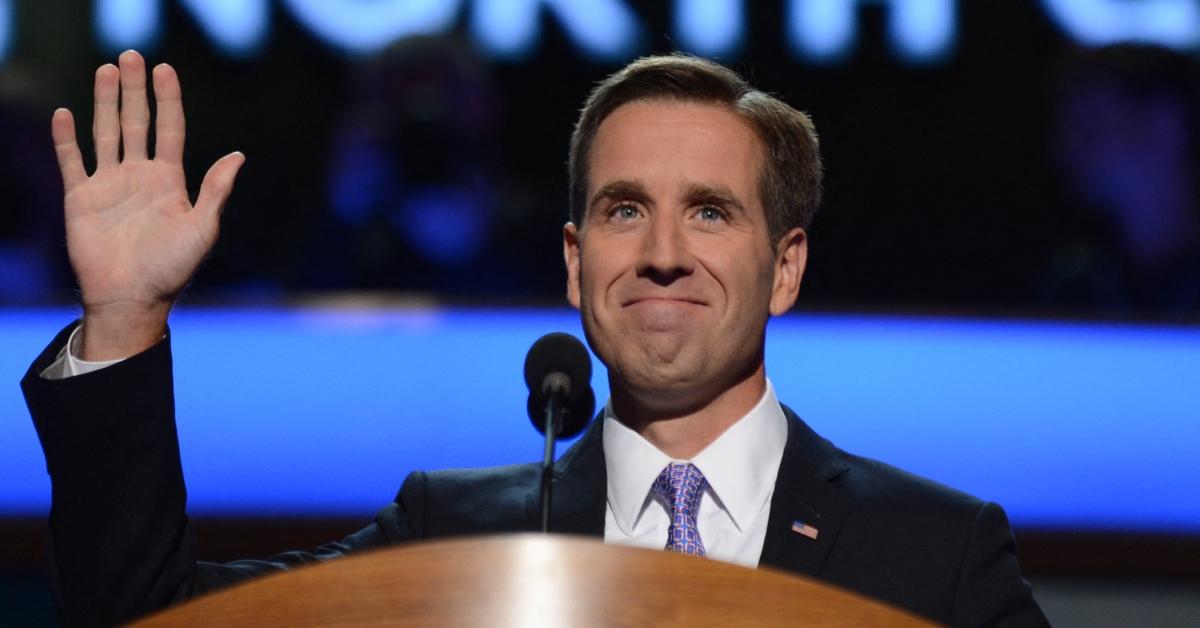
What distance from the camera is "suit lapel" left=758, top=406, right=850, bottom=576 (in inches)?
70.7

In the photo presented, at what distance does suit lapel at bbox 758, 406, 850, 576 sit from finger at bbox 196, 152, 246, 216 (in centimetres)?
67

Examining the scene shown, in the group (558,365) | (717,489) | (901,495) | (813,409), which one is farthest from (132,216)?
(813,409)

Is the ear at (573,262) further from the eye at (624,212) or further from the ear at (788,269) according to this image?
the ear at (788,269)

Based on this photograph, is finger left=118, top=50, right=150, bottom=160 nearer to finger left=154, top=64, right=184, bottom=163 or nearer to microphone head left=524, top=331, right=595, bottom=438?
finger left=154, top=64, right=184, bottom=163

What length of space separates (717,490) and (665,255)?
27 cm

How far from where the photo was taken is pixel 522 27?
14.6ft

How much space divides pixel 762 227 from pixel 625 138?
0.19 meters

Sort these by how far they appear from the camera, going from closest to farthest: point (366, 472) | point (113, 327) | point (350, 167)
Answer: point (113, 327) < point (366, 472) < point (350, 167)

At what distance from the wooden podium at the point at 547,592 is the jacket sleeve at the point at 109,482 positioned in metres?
0.52

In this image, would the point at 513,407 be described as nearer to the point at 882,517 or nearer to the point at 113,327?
the point at 882,517

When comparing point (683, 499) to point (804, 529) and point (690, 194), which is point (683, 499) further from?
point (690, 194)

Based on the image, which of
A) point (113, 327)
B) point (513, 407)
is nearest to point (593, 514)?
point (113, 327)

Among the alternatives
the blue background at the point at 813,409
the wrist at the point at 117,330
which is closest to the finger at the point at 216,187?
the wrist at the point at 117,330

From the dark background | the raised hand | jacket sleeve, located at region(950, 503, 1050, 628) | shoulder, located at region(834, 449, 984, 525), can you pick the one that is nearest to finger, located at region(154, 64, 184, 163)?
the raised hand
